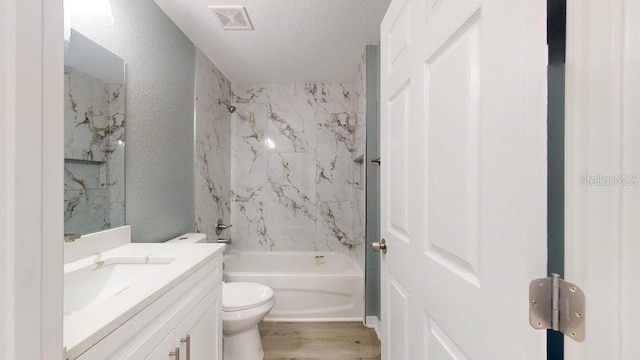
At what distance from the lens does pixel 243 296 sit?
190 centimetres

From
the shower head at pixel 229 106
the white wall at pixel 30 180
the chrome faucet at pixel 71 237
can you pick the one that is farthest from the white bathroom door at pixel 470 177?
the shower head at pixel 229 106

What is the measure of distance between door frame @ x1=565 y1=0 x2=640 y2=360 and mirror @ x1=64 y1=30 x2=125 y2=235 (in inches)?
61.5

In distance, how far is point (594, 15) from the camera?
0.38 m

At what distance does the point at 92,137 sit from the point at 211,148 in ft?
4.41

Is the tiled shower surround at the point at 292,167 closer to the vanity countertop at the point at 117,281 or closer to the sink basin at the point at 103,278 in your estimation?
the vanity countertop at the point at 117,281

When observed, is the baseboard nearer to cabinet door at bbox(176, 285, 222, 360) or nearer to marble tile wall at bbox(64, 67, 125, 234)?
cabinet door at bbox(176, 285, 222, 360)

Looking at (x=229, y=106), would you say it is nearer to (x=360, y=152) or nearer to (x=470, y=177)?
(x=360, y=152)

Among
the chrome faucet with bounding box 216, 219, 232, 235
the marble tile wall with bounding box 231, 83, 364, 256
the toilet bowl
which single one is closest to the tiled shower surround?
the marble tile wall with bounding box 231, 83, 364, 256

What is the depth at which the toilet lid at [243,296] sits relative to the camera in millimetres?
1742

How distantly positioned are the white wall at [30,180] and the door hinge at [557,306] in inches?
28.6

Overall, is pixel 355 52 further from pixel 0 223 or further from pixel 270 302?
pixel 0 223

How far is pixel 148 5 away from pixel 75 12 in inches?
22.4

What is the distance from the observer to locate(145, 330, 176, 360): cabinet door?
86 cm

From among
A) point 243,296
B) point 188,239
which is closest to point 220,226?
point 188,239
